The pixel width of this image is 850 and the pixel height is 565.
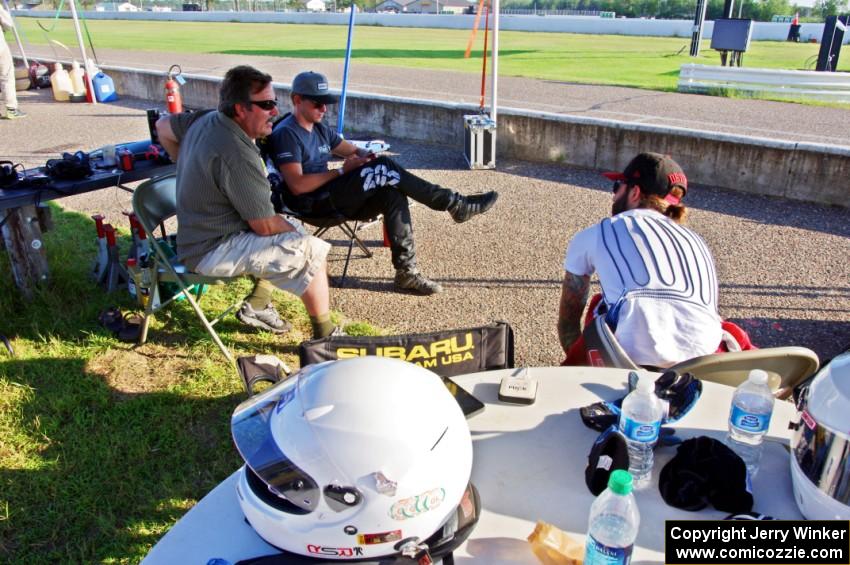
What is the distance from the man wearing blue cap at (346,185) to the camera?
458cm

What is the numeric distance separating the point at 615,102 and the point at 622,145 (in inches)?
185

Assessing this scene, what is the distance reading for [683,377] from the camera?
1.92 meters

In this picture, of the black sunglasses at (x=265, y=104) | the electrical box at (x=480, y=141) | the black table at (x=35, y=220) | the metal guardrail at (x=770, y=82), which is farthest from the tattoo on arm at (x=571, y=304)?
the metal guardrail at (x=770, y=82)

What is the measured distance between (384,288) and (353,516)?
3.57 m

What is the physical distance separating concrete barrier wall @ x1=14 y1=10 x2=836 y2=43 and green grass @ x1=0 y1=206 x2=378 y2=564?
32.3 m

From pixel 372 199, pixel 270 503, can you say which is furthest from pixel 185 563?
pixel 372 199

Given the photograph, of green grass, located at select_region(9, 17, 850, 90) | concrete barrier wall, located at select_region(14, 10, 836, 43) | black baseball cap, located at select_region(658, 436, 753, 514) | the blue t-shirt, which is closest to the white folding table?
black baseball cap, located at select_region(658, 436, 753, 514)

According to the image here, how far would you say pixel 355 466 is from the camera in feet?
4.43

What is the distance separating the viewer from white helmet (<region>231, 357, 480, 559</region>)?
1358 mm

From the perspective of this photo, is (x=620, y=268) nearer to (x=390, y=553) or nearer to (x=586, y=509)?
(x=586, y=509)

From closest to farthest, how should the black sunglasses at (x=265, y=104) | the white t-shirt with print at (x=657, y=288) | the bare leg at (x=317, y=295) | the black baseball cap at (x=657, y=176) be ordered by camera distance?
the white t-shirt with print at (x=657, y=288) < the black baseball cap at (x=657, y=176) < the black sunglasses at (x=265, y=104) < the bare leg at (x=317, y=295)

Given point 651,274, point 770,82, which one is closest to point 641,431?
point 651,274

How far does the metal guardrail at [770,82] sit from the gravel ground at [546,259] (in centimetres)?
713

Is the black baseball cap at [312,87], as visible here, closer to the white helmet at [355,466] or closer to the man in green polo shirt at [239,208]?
the man in green polo shirt at [239,208]
